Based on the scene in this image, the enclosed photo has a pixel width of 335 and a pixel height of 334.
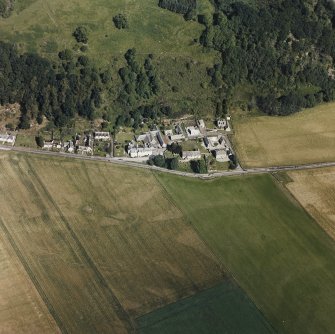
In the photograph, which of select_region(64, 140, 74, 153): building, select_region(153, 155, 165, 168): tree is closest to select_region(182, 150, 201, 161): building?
select_region(153, 155, 165, 168): tree

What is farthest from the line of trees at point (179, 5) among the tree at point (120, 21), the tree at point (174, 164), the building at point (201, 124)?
the tree at point (174, 164)

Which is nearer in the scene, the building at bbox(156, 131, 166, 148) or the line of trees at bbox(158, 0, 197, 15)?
the building at bbox(156, 131, 166, 148)

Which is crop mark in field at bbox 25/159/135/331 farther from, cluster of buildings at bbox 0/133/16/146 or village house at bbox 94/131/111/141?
village house at bbox 94/131/111/141

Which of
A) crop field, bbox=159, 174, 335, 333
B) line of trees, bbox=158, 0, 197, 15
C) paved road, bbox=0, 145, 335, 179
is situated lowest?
crop field, bbox=159, 174, 335, 333

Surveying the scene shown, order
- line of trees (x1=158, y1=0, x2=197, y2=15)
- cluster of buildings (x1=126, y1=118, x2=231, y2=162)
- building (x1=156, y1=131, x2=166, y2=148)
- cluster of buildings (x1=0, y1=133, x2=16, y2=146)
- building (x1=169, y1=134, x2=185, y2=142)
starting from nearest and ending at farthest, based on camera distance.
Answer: cluster of buildings (x1=0, y1=133, x2=16, y2=146) → cluster of buildings (x1=126, y1=118, x2=231, y2=162) → building (x1=156, y1=131, x2=166, y2=148) → building (x1=169, y1=134, x2=185, y2=142) → line of trees (x1=158, y1=0, x2=197, y2=15)

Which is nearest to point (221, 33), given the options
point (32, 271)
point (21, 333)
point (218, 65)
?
point (218, 65)

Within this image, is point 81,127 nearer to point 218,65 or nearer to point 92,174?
point 92,174
